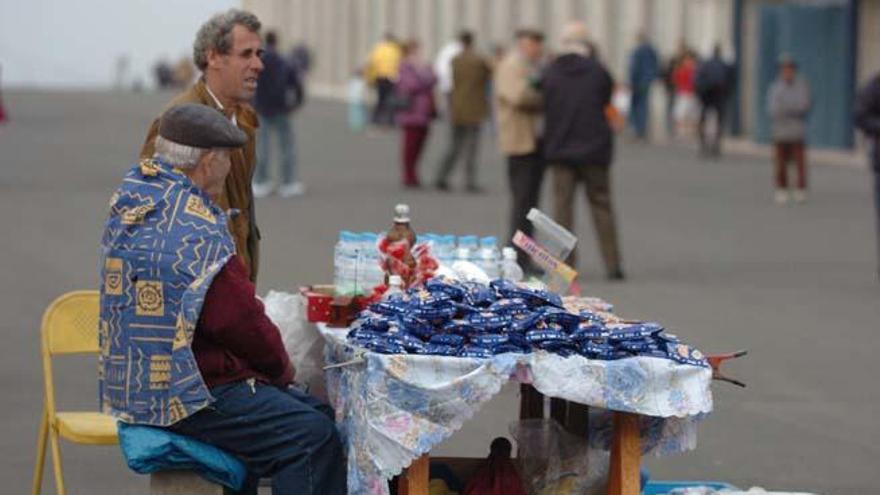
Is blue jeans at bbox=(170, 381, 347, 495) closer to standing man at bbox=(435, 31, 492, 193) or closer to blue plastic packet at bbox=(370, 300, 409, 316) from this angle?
blue plastic packet at bbox=(370, 300, 409, 316)

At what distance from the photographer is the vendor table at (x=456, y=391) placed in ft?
22.2

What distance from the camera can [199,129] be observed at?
22.5 feet

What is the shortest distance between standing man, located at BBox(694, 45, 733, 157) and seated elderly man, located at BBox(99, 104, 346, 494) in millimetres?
28716

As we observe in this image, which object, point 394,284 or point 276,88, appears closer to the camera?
point 394,284

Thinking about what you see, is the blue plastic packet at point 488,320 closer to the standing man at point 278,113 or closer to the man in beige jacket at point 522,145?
the man in beige jacket at point 522,145

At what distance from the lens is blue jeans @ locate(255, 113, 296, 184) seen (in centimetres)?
2536

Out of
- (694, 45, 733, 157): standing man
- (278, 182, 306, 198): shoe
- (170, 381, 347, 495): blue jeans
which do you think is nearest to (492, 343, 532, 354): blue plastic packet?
(170, 381, 347, 495): blue jeans

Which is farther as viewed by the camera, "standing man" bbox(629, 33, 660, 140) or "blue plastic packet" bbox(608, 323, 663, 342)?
"standing man" bbox(629, 33, 660, 140)

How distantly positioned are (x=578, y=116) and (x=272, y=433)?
9.92 metres

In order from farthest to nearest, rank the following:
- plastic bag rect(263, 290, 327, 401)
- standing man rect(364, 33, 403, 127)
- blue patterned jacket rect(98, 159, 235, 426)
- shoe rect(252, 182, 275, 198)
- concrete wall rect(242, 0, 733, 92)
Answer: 1. concrete wall rect(242, 0, 733, 92)
2. standing man rect(364, 33, 403, 127)
3. shoe rect(252, 182, 275, 198)
4. plastic bag rect(263, 290, 327, 401)
5. blue patterned jacket rect(98, 159, 235, 426)

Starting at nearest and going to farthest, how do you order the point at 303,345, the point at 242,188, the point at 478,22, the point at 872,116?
the point at 242,188
the point at 303,345
the point at 872,116
the point at 478,22

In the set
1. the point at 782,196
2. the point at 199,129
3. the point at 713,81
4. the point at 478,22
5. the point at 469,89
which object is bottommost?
the point at 782,196

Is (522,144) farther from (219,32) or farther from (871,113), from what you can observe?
(219,32)

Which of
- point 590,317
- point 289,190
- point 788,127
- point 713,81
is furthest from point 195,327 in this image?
point 713,81
